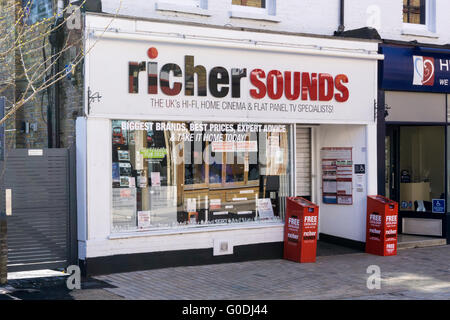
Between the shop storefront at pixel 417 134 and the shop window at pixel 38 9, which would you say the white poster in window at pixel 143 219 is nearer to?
the shop window at pixel 38 9

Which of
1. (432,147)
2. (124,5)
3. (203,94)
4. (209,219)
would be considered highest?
(124,5)

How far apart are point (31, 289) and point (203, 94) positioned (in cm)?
418

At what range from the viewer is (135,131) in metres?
10.2

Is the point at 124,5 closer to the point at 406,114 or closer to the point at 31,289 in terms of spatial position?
the point at 31,289

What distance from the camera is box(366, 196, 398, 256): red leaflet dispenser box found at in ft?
38.9

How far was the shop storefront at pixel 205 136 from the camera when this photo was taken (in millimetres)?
9734

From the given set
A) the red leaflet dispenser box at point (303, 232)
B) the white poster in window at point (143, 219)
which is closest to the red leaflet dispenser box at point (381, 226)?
the red leaflet dispenser box at point (303, 232)

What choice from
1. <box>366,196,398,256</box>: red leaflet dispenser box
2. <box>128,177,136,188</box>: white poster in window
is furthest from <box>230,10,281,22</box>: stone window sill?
<box>366,196,398,256</box>: red leaflet dispenser box

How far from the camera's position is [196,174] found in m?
10.9

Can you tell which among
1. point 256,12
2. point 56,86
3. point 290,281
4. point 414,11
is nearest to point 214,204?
point 290,281

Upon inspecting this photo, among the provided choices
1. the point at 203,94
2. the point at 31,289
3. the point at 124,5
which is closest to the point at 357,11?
the point at 203,94

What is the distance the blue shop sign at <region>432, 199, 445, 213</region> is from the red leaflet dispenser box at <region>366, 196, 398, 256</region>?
7.49 feet

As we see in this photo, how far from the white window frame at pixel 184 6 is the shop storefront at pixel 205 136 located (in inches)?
22.3

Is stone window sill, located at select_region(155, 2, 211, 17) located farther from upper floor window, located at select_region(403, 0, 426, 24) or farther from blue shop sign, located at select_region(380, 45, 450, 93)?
upper floor window, located at select_region(403, 0, 426, 24)
